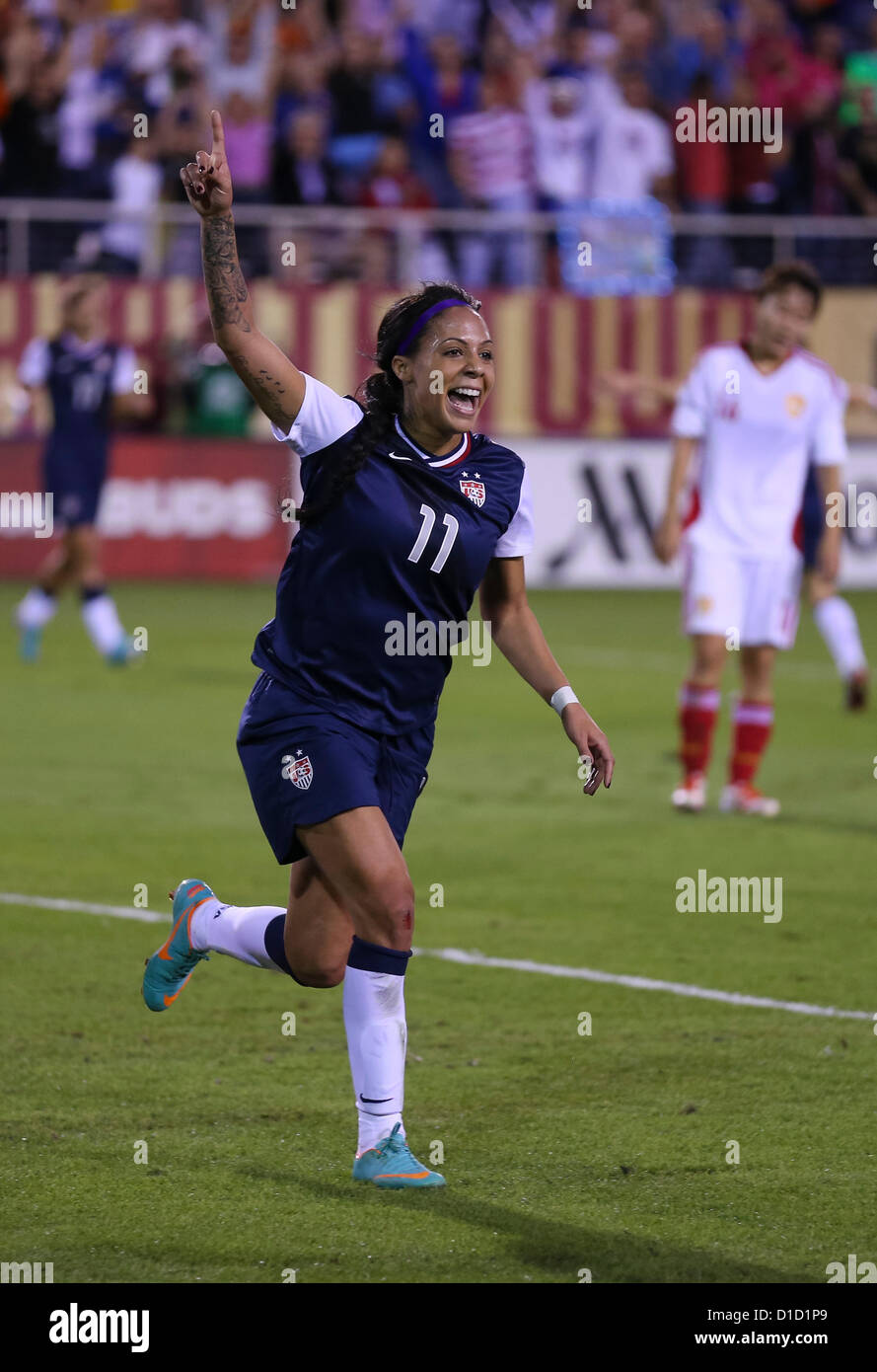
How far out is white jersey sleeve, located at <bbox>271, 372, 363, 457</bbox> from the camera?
15.8 feet

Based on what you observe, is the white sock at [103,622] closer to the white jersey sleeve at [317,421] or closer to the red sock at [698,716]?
the red sock at [698,716]

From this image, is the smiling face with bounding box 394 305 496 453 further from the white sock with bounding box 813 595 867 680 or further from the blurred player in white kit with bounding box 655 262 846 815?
the white sock with bounding box 813 595 867 680

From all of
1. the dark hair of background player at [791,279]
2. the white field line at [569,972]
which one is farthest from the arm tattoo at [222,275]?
the dark hair of background player at [791,279]

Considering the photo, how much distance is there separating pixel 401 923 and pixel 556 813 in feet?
17.9

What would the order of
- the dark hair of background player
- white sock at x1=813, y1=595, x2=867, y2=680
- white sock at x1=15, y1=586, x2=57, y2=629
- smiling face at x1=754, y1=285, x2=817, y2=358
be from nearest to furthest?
the dark hair of background player < smiling face at x1=754, y1=285, x2=817, y2=358 < white sock at x1=813, y1=595, x2=867, y2=680 < white sock at x1=15, y1=586, x2=57, y2=629

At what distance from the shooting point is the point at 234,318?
468 cm

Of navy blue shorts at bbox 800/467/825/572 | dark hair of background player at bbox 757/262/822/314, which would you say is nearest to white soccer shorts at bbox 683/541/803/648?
dark hair of background player at bbox 757/262/822/314

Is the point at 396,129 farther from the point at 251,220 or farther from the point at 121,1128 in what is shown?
the point at 121,1128

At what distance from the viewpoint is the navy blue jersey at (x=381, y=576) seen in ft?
16.3

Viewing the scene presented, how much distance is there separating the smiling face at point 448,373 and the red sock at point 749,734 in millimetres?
5257

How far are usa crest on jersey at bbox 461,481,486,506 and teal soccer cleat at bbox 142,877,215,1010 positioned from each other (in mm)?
1361

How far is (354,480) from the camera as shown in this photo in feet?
16.3
